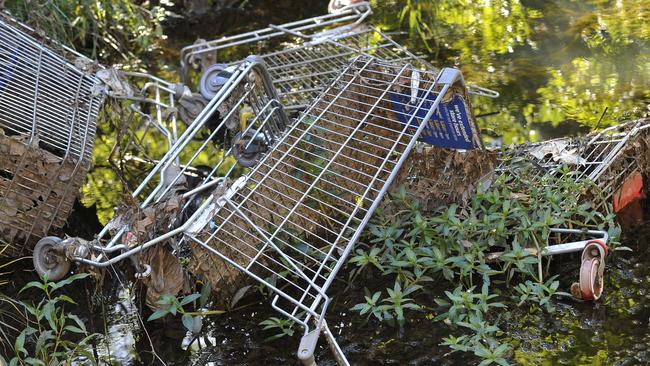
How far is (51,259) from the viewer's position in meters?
4.13

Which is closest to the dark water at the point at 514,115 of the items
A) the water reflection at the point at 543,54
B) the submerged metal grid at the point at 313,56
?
the water reflection at the point at 543,54

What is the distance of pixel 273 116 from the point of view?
183 inches

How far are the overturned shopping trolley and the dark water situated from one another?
0.87 feet

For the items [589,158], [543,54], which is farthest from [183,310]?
[543,54]

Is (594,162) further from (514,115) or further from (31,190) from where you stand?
(31,190)

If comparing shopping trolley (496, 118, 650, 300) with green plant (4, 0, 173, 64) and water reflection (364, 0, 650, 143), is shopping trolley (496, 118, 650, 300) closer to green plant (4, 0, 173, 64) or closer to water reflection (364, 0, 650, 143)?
water reflection (364, 0, 650, 143)

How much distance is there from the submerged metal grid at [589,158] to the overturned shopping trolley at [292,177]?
0.51 m

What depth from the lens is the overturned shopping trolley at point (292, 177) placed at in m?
3.78

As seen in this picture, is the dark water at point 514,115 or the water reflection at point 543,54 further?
the water reflection at point 543,54

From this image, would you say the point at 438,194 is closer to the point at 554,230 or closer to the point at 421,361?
the point at 554,230

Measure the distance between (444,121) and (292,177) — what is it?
28.2 inches

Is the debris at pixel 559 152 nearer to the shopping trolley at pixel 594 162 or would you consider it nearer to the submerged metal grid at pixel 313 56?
the shopping trolley at pixel 594 162

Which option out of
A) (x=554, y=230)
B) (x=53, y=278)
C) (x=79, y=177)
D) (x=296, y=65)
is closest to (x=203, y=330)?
(x=53, y=278)

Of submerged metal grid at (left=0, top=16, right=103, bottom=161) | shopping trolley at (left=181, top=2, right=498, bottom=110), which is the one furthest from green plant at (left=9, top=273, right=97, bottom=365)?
shopping trolley at (left=181, top=2, right=498, bottom=110)
